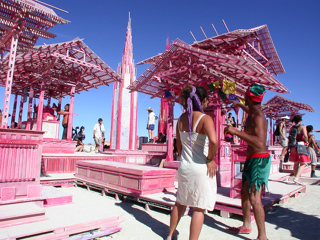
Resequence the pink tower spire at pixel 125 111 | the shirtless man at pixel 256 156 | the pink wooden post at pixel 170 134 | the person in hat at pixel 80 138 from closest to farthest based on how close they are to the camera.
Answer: the shirtless man at pixel 256 156, the pink wooden post at pixel 170 134, the person in hat at pixel 80 138, the pink tower spire at pixel 125 111

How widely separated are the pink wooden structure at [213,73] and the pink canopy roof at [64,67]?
10.3 feet

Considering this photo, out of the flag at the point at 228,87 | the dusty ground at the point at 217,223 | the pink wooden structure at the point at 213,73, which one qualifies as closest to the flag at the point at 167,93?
the pink wooden structure at the point at 213,73

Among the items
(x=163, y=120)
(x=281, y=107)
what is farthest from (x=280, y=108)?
(x=163, y=120)

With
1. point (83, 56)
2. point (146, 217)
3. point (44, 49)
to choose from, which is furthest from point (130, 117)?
point (146, 217)

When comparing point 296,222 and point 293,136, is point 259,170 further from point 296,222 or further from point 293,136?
point 293,136

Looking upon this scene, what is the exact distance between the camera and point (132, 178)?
5742 millimetres

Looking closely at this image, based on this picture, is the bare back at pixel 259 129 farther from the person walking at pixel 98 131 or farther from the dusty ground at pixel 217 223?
the person walking at pixel 98 131

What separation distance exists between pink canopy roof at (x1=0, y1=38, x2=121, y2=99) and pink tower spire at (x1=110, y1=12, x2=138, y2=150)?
Answer: 7.45 meters

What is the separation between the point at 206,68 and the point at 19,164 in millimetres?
6192

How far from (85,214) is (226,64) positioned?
576 centimetres

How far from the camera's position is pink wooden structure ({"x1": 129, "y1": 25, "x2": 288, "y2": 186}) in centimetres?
748

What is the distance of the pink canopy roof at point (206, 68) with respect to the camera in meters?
7.44

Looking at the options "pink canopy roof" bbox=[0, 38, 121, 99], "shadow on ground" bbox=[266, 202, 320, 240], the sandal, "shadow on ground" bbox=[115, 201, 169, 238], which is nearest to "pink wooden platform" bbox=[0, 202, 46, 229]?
"shadow on ground" bbox=[115, 201, 169, 238]

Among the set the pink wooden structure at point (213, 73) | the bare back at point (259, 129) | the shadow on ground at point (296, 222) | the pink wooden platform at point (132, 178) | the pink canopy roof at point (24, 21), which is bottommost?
the shadow on ground at point (296, 222)
